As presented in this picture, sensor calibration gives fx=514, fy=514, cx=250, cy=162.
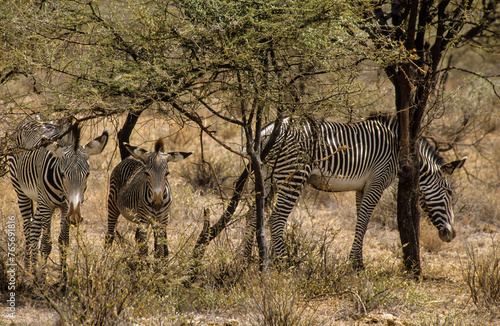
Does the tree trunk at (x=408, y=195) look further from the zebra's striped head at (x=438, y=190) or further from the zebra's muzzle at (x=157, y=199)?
the zebra's muzzle at (x=157, y=199)

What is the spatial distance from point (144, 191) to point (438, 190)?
162 inches

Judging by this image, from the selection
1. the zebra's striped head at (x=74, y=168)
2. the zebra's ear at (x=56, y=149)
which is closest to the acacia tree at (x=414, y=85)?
the zebra's striped head at (x=74, y=168)

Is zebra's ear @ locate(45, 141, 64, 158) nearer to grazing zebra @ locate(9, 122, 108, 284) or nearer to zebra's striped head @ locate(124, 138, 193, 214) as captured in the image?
grazing zebra @ locate(9, 122, 108, 284)

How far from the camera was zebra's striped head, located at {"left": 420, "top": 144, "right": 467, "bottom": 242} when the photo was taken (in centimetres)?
721

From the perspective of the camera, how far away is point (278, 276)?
489 cm

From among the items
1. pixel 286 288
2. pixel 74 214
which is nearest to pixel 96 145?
pixel 74 214

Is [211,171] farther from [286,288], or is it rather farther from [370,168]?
[286,288]

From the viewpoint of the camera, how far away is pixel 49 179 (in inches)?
223

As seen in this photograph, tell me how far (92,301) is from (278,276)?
71.7 inches

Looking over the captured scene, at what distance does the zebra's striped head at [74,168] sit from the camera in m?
5.07

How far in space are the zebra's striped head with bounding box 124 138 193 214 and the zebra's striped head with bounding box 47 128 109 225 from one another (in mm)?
442

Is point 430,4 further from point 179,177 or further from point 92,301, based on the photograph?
point 179,177

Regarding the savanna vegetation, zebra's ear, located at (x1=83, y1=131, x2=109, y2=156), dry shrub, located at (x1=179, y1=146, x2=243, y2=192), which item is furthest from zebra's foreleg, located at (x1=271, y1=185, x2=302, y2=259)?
dry shrub, located at (x1=179, y1=146, x2=243, y2=192)

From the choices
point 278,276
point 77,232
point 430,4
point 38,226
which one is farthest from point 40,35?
Result: point 430,4
